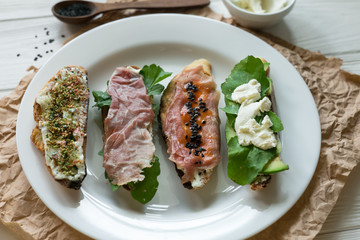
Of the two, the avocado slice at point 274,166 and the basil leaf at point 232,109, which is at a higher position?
the basil leaf at point 232,109

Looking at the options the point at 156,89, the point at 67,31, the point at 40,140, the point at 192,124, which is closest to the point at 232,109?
the point at 192,124

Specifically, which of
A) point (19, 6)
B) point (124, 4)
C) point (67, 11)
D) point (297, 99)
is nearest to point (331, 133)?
point (297, 99)

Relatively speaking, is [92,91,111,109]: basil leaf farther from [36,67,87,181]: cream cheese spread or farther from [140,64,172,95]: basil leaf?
[140,64,172,95]: basil leaf

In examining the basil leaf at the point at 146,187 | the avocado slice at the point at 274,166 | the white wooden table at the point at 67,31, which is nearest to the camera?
the avocado slice at the point at 274,166

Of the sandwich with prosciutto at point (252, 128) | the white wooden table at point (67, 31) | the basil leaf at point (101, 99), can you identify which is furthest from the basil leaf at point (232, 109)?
the white wooden table at point (67, 31)

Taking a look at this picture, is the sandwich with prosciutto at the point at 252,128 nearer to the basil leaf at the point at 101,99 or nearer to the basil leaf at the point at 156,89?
the basil leaf at the point at 156,89

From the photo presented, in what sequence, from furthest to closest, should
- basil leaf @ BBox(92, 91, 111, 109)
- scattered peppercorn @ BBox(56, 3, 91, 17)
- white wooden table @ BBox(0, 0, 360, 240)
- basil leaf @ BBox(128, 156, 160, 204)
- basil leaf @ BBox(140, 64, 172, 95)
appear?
scattered peppercorn @ BBox(56, 3, 91, 17)
white wooden table @ BBox(0, 0, 360, 240)
basil leaf @ BBox(140, 64, 172, 95)
basil leaf @ BBox(92, 91, 111, 109)
basil leaf @ BBox(128, 156, 160, 204)

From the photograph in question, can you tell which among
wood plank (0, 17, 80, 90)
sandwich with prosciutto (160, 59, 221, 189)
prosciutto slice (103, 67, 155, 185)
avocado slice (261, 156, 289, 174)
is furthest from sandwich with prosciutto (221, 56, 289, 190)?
wood plank (0, 17, 80, 90)

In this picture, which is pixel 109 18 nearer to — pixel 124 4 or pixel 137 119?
pixel 124 4
